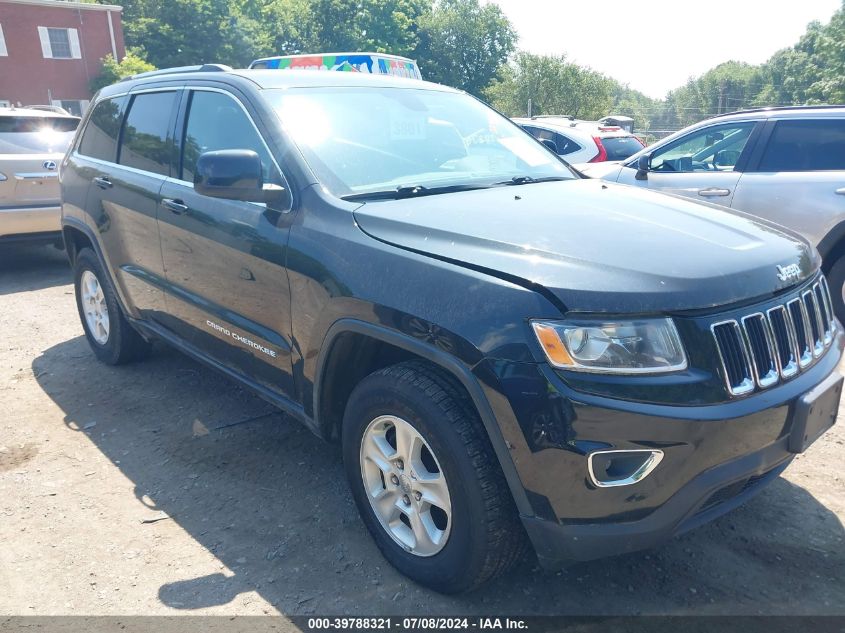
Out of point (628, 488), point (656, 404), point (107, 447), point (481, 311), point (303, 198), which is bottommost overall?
point (107, 447)

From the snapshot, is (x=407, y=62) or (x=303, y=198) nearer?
(x=303, y=198)

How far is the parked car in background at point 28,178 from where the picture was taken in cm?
765

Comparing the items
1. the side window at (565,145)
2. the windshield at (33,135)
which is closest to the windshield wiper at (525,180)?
the side window at (565,145)

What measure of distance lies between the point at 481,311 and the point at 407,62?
36.1 feet

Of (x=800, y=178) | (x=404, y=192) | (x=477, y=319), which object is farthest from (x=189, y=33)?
(x=477, y=319)

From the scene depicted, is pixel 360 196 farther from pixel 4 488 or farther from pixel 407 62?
pixel 407 62

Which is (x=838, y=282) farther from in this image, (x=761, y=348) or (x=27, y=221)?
(x=27, y=221)

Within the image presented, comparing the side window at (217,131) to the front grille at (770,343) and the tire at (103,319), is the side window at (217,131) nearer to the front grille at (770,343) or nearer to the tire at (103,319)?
the tire at (103,319)

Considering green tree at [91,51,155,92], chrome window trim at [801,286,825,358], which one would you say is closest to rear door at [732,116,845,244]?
chrome window trim at [801,286,825,358]

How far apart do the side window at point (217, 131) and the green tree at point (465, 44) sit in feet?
182

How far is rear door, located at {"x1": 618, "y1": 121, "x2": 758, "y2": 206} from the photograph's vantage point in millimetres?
5902

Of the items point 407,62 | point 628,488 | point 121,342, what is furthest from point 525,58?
point 628,488

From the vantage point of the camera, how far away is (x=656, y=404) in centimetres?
208

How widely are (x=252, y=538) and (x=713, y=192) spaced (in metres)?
4.64
